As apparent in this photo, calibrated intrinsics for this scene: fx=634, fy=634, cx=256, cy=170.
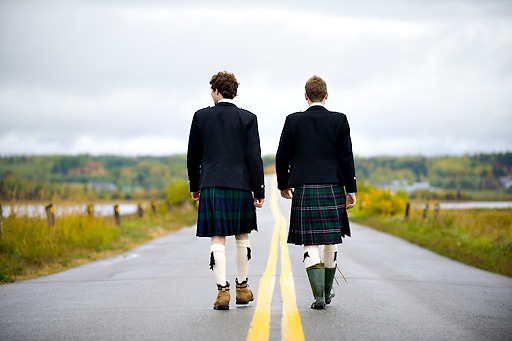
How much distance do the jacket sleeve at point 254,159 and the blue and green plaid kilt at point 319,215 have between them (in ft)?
1.44

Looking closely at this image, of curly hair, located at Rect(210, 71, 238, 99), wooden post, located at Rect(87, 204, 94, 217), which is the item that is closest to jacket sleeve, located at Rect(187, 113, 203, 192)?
curly hair, located at Rect(210, 71, 238, 99)

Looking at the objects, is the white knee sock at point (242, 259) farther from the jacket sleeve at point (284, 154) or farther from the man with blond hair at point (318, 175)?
the jacket sleeve at point (284, 154)

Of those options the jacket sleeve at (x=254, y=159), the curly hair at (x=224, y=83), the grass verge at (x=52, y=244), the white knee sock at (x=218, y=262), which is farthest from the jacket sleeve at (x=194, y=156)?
the grass verge at (x=52, y=244)

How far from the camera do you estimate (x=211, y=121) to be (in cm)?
643

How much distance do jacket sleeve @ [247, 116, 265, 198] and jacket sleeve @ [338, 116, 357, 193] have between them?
0.85 m

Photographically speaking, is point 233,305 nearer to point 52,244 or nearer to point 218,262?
point 218,262

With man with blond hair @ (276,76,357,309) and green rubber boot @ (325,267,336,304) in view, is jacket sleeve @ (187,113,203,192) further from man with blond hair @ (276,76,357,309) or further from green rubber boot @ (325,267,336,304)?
green rubber boot @ (325,267,336,304)

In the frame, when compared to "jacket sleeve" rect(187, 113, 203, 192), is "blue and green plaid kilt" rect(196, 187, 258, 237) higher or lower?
lower

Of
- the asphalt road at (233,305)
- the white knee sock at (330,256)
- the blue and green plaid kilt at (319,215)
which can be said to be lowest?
the asphalt road at (233,305)

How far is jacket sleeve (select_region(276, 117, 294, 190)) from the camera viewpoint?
6.62 metres

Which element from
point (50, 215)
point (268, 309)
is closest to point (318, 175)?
point (268, 309)

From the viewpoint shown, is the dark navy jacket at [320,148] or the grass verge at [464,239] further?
the grass verge at [464,239]

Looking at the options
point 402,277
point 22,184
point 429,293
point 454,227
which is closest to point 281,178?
point 429,293

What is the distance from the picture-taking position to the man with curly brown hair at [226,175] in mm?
6301
